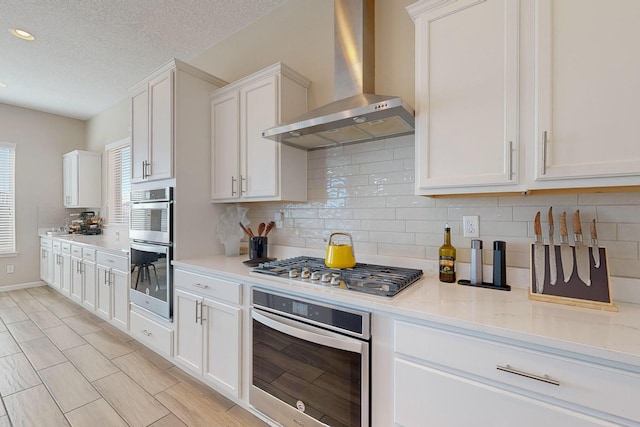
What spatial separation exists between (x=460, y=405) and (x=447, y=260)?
0.72m

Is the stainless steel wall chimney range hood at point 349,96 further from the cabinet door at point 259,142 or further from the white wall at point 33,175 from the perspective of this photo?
the white wall at point 33,175

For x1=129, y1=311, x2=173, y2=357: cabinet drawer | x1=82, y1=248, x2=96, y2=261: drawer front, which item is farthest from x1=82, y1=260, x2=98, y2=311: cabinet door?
x1=129, y1=311, x2=173, y2=357: cabinet drawer

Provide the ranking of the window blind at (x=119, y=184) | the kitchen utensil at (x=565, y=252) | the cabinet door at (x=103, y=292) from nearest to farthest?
1. the kitchen utensil at (x=565, y=252)
2. the cabinet door at (x=103, y=292)
3. the window blind at (x=119, y=184)

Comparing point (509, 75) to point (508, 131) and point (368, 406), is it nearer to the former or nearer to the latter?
point (508, 131)

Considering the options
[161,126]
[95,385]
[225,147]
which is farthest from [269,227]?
[95,385]

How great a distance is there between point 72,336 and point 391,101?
384cm

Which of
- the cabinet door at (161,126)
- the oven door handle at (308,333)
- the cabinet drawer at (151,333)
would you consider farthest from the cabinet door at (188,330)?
the cabinet door at (161,126)

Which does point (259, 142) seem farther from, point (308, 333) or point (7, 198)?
point (7, 198)

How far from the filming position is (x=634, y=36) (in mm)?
1019

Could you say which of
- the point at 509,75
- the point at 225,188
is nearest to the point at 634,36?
the point at 509,75

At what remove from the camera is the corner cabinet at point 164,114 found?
2285mm

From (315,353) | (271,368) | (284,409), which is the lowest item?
(284,409)

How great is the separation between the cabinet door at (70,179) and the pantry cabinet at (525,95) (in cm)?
578

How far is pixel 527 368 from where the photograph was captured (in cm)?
93
